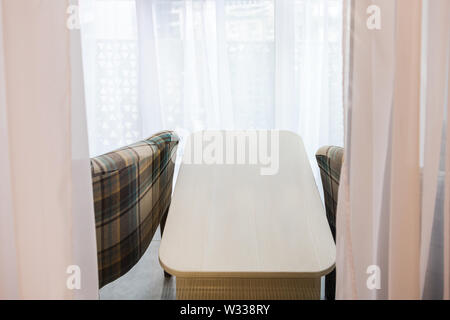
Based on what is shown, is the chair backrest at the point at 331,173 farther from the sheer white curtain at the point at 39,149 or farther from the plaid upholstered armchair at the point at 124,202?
the sheer white curtain at the point at 39,149

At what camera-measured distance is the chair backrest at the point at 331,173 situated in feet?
4.13

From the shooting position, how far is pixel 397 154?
0.78 meters

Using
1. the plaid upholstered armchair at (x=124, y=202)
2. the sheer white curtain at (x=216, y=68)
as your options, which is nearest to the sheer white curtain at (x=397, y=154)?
the plaid upholstered armchair at (x=124, y=202)

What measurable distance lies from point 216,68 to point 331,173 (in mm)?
1540

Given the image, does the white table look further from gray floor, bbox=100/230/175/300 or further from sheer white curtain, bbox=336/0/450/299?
gray floor, bbox=100/230/175/300

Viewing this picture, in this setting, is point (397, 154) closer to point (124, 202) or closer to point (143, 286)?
point (124, 202)

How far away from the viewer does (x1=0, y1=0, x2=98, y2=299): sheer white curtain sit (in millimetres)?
761

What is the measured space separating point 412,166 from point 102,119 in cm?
228

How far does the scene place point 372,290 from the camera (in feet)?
2.73

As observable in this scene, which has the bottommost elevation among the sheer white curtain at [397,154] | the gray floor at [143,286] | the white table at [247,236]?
the gray floor at [143,286]

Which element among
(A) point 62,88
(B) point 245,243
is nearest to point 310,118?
(B) point 245,243

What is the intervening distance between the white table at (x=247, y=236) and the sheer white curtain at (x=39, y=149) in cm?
30

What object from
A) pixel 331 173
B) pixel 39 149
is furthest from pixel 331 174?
pixel 39 149

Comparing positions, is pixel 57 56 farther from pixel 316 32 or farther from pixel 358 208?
pixel 316 32
